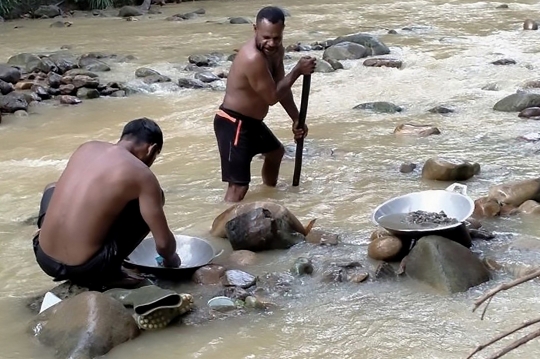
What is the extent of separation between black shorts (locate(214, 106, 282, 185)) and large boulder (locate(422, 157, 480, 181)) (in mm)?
1140

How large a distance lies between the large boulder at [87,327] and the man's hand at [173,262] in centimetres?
45

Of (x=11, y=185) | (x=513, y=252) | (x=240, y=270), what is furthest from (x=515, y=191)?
(x=11, y=185)

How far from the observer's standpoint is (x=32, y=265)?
13.7 feet

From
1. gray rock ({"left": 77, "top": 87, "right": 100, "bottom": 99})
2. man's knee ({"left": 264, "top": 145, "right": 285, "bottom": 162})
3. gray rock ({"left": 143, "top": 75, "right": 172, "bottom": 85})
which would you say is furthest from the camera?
gray rock ({"left": 143, "top": 75, "right": 172, "bottom": 85})

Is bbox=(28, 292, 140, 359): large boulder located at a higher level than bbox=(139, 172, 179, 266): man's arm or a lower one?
lower

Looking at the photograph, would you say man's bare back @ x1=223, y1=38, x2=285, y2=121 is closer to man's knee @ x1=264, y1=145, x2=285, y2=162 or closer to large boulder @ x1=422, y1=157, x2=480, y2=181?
man's knee @ x1=264, y1=145, x2=285, y2=162

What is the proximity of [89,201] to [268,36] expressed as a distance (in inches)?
70.1

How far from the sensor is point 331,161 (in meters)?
6.06

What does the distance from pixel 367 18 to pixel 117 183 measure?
11.6 meters

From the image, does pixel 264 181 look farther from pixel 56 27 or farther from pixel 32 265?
pixel 56 27

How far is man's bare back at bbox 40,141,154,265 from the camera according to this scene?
3410 millimetres

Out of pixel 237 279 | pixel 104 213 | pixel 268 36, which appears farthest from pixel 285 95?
pixel 104 213

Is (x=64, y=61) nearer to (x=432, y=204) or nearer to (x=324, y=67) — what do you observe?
(x=324, y=67)

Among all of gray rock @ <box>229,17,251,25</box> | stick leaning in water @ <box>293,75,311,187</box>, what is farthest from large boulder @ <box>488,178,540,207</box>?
gray rock @ <box>229,17,251,25</box>
